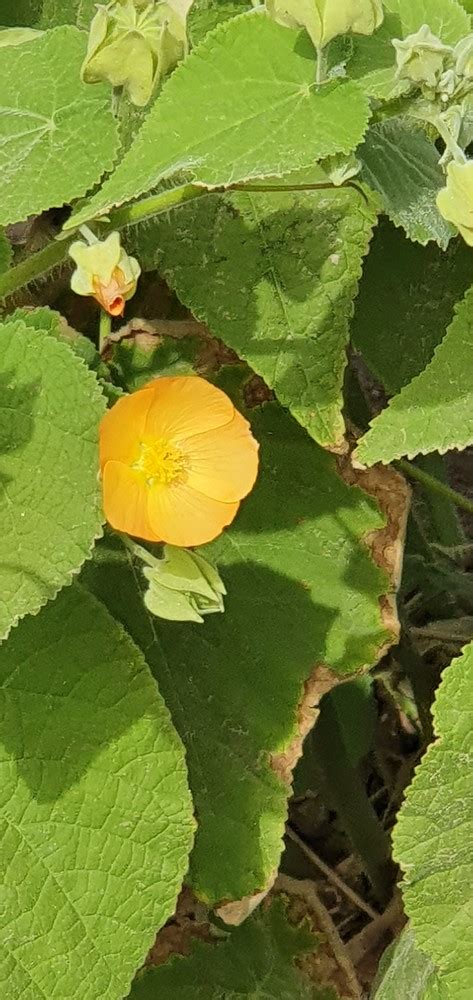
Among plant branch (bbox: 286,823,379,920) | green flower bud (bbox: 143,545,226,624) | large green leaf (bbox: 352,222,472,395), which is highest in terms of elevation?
green flower bud (bbox: 143,545,226,624)

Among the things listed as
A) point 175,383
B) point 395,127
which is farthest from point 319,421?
point 395,127

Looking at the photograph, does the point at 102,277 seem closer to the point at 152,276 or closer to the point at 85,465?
the point at 85,465

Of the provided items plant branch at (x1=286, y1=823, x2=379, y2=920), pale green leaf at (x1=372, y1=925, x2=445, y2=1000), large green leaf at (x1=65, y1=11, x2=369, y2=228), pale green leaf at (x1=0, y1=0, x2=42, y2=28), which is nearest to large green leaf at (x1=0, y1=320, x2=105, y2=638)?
large green leaf at (x1=65, y1=11, x2=369, y2=228)

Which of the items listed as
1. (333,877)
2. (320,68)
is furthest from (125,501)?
(333,877)

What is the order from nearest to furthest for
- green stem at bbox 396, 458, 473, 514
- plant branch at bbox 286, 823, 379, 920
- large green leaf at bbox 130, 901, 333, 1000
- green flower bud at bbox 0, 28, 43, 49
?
green flower bud at bbox 0, 28, 43, 49
green stem at bbox 396, 458, 473, 514
large green leaf at bbox 130, 901, 333, 1000
plant branch at bbox 286, 823, 379, 920

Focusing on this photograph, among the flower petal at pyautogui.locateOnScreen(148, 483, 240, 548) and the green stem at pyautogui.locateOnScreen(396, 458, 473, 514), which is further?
the green stem at pyautogui.locateOnScreen(396, 458, 473, 514)

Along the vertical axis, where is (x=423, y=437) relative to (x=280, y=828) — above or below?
above

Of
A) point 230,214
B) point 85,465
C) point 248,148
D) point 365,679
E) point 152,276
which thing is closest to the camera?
point 248,148

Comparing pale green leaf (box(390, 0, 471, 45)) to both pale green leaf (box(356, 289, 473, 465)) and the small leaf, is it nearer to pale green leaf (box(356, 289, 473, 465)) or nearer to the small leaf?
pale green leaf (box(356, 289, 473, 465))

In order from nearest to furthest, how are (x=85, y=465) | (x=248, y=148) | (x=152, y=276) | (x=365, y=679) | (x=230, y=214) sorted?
(x=248, y=148) → (x=85, y=465) → (x=230, y=214) → (x=152, y=276) → (x=365, y=679)
